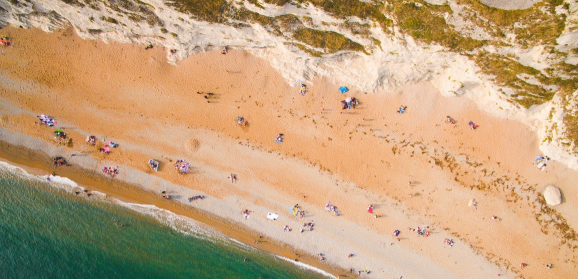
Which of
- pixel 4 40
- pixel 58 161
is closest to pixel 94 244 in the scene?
pixel 58 161

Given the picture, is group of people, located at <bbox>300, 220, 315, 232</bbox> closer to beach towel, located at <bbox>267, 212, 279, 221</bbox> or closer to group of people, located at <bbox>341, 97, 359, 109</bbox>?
beach towel, located at <bbox>267, 212, 279, 221</bbox>

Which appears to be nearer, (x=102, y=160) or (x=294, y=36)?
(x=294, y=36)

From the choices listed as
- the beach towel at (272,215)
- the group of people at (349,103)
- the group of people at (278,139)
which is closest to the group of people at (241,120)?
the group of people at (278,139)

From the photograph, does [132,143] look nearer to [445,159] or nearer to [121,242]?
[121,242]

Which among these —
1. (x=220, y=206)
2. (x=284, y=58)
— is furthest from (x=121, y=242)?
(x=284, y=58)

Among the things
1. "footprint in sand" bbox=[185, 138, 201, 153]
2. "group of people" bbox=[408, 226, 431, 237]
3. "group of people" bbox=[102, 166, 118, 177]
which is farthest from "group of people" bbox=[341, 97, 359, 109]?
"group of people" bbox=[102, 166, 118, 177]


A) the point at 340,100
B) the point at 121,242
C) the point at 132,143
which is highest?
the point at 340,100
